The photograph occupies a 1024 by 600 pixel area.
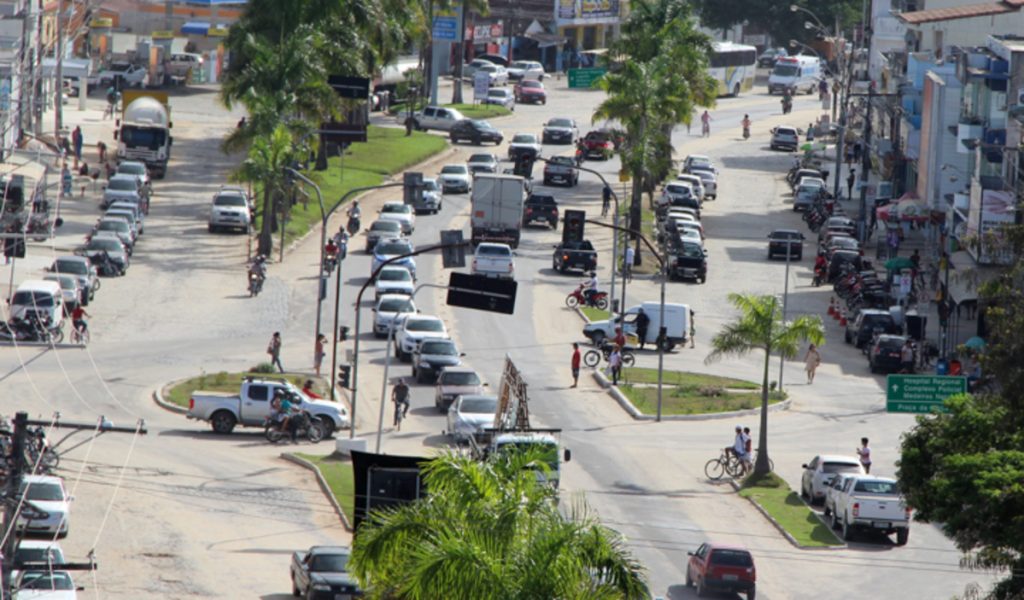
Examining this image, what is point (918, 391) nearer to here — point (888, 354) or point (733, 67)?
point (888, 354)

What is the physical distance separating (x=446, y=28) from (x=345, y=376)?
64.7m

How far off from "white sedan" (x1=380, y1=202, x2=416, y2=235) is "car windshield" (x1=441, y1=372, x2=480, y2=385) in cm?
2689

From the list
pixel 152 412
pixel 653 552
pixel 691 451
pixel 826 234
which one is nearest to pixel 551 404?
pixel 691 451

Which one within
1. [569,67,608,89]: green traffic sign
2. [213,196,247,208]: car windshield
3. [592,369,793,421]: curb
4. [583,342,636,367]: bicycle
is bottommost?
[592,369,793,421]: curb

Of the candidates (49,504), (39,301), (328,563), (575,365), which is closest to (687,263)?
(575,365)

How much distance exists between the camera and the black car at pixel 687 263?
269 feet

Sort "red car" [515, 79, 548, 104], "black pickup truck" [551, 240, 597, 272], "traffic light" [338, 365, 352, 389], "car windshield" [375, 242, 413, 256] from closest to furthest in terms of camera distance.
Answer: "traffic light" [338, 365, 352, 389] < "car windshield" [375, 242, 413, 256] < "black pickup truck" [551, 240, 597, 272] < "red car" [515, 79, 548, 104]

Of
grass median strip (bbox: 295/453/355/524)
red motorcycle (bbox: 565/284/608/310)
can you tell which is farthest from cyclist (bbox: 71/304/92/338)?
red motorcycle (bbox: 565/284/608/310)

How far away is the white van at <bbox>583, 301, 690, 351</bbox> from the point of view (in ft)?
227

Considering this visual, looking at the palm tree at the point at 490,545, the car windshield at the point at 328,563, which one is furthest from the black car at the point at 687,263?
the palm tree at the point at 490,545

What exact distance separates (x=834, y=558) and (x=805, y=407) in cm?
1736

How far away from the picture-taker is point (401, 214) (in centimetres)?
8725

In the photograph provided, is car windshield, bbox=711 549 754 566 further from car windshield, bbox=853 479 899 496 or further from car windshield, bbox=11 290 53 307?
car windshield, bbox=11 290 53 307

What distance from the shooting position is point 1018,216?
67438mm
